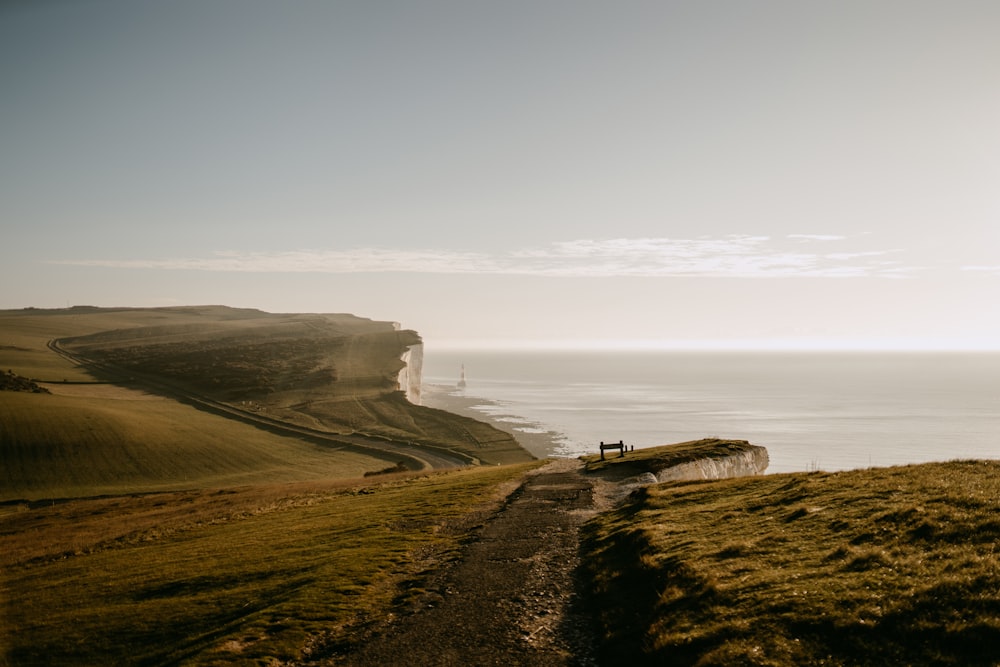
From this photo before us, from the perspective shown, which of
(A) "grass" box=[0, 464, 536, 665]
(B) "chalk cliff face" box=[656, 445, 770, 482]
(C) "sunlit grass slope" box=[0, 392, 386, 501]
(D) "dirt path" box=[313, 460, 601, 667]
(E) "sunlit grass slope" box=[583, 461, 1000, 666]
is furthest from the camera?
(C) "sunlit grass slope" box=[0, 392, 386, 501]

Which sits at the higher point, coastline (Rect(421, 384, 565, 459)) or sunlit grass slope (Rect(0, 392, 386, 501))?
sunlit grass slope (Rect(0, 392, 386, 501))

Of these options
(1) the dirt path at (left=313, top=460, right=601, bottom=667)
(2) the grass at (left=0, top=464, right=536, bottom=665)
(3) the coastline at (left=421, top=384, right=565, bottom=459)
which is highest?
(1) the dirt path at (left=313, top=460, right=601, bottom=667)

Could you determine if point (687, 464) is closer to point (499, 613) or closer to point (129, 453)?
point (499, 613)

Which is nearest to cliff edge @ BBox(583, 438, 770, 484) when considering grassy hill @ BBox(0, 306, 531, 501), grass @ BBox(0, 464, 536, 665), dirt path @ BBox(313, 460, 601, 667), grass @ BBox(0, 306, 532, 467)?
grass @ BBox(0, 464, 536, 665)

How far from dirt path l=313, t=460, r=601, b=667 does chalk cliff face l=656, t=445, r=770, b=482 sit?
20900 mm

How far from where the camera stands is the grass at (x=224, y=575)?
1720cm

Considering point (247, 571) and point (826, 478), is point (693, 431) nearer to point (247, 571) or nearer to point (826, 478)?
point (826, 478)

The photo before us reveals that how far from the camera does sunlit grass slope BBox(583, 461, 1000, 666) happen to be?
1153cm

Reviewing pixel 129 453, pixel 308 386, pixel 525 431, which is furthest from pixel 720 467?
pixel 308 386

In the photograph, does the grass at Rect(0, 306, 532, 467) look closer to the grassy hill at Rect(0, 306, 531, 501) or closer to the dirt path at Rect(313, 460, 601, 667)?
the grassy hill at Rect(0, 306, 531, 501)

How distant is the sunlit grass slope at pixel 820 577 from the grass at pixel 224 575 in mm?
8810

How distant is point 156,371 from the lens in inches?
6649

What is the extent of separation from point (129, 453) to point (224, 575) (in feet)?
264

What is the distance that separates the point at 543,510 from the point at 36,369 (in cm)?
18747
